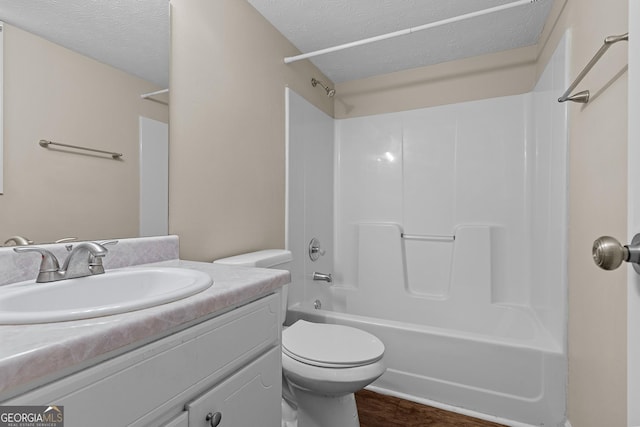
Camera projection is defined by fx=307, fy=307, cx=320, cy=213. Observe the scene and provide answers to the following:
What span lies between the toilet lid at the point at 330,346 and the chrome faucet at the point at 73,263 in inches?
32.1

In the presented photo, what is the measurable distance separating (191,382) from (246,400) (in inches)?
9.0

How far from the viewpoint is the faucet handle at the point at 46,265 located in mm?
820

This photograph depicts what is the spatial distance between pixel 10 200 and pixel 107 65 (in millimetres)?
543

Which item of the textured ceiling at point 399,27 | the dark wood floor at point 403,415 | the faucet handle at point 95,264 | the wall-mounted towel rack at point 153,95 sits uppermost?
the textured ceiling at point 399,27

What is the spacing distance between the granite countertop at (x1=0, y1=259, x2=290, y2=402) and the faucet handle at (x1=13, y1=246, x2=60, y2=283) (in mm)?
369

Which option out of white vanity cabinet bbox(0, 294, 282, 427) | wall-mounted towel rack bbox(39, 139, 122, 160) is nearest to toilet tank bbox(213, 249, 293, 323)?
white vanity cabinet bbox(0, 294, 282, 427)

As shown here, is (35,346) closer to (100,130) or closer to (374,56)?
(100,130)

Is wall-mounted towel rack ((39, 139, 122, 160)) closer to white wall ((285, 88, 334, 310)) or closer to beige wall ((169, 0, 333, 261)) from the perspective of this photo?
beige wall ((169, 0, 333, 261))

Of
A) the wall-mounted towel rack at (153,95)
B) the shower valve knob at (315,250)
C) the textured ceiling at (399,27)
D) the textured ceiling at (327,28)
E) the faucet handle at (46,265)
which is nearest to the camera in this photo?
the faucet handle at (46,265)

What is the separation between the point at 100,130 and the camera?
1.04 m

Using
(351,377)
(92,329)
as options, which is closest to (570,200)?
(351,377)

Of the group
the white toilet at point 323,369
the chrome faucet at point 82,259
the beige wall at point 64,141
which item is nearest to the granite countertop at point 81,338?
the chrome faucet at point 82,259

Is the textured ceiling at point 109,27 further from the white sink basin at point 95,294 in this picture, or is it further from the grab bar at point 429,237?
the grab bar at point 429,237

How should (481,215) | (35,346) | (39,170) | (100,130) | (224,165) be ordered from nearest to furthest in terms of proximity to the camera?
1. (35,346)
2. (39,170)
3. (100,130)
4. (224,165)
5. (481,215)
